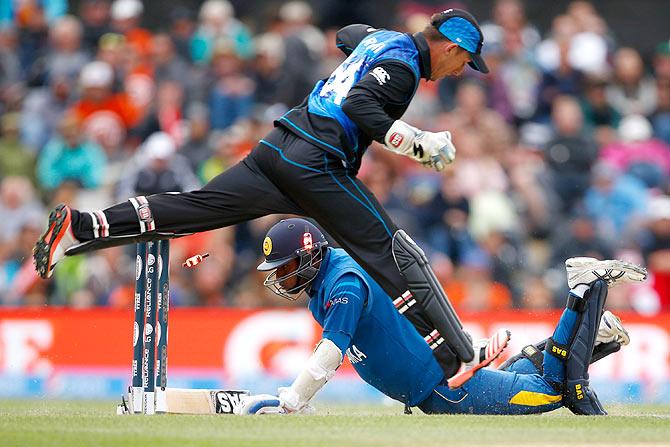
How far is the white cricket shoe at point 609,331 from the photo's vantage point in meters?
9.05

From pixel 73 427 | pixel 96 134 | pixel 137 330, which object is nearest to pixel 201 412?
pixel 137 330

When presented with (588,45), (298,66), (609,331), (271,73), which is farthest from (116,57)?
(609,331)

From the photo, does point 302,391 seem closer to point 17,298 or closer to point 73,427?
point 73,427

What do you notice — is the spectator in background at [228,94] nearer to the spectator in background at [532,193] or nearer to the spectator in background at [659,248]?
the spectator in background at [532,193]

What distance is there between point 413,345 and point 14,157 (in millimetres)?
9477

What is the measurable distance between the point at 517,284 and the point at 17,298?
5.84m

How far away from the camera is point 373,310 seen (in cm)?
876

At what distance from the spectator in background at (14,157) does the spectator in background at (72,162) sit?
0.59 ft

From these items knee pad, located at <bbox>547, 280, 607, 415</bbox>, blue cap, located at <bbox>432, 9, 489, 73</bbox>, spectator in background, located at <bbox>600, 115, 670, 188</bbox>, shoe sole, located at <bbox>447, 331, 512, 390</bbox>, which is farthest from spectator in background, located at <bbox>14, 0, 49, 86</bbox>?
shoe sole, located at <bbox>447, 331, 512, 390</bbox>

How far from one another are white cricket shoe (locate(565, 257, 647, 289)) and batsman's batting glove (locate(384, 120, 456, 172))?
1441mm

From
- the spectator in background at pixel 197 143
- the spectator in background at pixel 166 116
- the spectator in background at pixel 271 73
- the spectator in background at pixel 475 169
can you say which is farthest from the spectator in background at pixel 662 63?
the spectator in background at pixel 166 116

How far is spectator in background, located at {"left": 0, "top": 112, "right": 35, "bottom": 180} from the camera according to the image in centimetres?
1667

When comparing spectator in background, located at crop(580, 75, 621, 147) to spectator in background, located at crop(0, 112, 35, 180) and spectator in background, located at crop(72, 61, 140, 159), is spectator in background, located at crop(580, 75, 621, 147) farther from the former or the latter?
spectator in background, located at crop(0, 112, 35, 180)

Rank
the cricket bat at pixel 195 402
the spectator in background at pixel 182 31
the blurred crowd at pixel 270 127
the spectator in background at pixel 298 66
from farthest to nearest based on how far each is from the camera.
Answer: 1. the spectator in background at pixel 182 31
2. the spectator in background at pixel 298 66
3. the blurred crowd at pixel 270 127
4. the cricket bat at pixel 195 402
